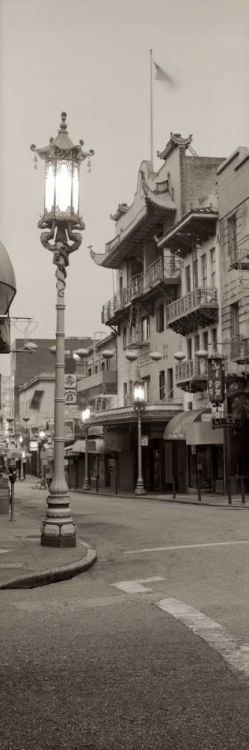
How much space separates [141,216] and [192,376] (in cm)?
1148

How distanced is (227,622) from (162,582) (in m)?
2.95

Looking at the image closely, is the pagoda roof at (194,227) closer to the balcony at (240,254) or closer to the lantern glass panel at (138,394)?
the balcony at (240,254)

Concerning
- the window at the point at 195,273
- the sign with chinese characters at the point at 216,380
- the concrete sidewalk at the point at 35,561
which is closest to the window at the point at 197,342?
the window at the point at 195,273

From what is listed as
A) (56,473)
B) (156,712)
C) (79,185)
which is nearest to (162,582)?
(56,473)

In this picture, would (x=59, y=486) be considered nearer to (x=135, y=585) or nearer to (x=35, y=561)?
(x=35, y=561)

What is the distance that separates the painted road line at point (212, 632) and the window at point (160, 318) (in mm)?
35794

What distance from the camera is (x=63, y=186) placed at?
14.1 meters

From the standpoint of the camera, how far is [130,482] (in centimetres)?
4762

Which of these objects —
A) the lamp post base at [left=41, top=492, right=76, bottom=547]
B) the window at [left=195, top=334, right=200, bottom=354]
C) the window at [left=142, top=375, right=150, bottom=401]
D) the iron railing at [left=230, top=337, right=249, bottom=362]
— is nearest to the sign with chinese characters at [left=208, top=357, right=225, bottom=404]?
the iron railing at [left=230, top=337, right=249, bottom=362]

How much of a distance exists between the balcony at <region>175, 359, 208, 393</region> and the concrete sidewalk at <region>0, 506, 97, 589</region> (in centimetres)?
2030

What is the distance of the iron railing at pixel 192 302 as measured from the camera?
35.5 metres

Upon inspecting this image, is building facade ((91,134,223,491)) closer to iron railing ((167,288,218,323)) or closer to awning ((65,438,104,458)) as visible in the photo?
iron railing ((167,288,218,323))

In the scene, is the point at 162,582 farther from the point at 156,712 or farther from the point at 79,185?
the point at 79,185

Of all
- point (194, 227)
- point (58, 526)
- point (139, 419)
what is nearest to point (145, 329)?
point (139, 419)
